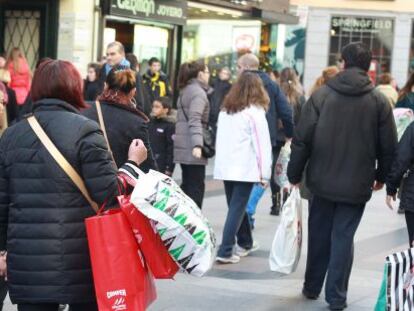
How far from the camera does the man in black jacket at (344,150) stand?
271 inches

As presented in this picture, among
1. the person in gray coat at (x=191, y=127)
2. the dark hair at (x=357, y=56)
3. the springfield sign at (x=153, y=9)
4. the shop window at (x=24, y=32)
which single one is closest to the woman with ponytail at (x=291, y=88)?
the person in gray coat at (x=191, y=127)

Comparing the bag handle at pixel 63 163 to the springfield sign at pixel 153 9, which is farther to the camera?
the springfield sign at pixel 153 9

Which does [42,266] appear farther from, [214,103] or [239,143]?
[214,103]

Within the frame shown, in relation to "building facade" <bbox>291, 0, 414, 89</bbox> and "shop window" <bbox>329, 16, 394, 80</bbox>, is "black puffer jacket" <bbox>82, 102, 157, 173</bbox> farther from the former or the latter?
"shop window" <bbox>329, 16, 394, 80</bbox>

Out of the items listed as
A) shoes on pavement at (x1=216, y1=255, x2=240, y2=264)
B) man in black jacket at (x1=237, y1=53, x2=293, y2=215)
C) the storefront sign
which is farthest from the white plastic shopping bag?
the storefront sign

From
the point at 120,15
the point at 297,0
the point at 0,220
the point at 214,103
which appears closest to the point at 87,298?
the point at 0,220

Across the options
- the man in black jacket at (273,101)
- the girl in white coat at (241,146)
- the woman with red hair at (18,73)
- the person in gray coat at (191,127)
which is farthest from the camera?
the woman with red hair at (18,73)

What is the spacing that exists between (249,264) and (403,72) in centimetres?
2984

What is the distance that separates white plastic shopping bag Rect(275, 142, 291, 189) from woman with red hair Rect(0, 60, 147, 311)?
6237mm

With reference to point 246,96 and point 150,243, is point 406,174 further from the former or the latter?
point 150,243

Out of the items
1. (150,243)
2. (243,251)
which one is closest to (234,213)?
(243,251)

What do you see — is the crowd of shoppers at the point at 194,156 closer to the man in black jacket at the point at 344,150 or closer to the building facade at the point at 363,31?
the man in black jacket at the point at 344,150

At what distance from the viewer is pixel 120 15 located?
17.8 meters

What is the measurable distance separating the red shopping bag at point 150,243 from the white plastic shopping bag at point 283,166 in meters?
6.05
